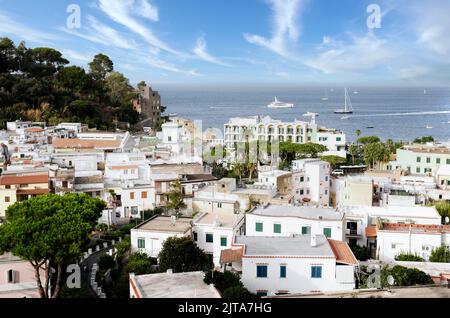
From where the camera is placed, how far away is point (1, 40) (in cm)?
3484

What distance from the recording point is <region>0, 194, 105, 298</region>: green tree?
9812 mm

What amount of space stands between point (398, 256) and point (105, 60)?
34.7 m

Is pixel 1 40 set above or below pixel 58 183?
above

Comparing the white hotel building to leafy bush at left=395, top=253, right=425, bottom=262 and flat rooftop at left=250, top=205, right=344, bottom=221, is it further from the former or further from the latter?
leafy bush at left=395, top=253, right=425, bottom=262

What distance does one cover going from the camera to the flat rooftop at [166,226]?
41.7 ft

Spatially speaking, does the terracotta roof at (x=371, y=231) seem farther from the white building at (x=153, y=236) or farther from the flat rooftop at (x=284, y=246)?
the white building at (x=153, y=236)

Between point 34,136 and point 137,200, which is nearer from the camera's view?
point 137,200

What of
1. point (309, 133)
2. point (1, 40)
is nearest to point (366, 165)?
point (309, 133)

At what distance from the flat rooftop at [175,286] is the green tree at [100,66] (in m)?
35.1

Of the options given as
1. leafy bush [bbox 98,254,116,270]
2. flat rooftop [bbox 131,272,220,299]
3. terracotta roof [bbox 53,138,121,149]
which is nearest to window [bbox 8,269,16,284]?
leafy bush [bbox 98,254,116,270]

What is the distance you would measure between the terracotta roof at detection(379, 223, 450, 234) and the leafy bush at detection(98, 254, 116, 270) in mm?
6106

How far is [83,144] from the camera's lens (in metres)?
24.4

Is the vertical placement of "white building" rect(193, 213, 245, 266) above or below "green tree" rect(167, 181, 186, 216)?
below
